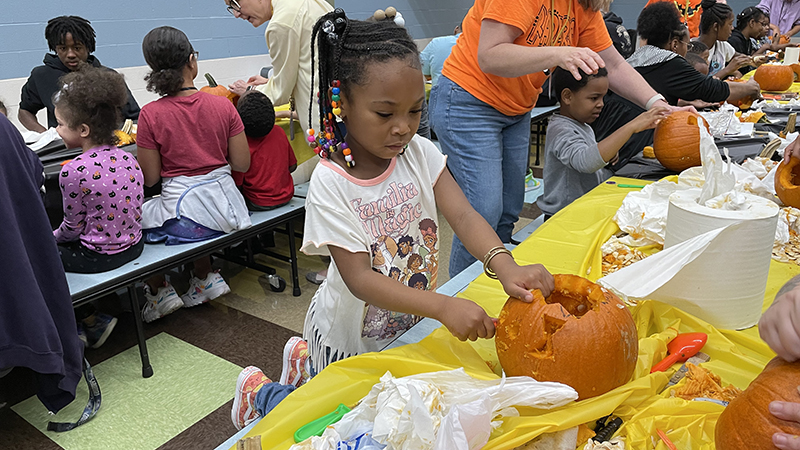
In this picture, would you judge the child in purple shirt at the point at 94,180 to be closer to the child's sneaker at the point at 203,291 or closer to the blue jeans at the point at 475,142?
the child's sneaker at the point at 203,291

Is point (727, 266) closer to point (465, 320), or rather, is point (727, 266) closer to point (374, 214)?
point (465, 320)

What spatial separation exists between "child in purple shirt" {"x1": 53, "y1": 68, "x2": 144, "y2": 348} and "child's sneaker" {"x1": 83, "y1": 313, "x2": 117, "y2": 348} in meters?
0.43

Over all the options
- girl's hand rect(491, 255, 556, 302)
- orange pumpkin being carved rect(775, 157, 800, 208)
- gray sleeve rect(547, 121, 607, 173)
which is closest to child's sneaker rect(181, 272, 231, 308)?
gray sleeve rect(547, 121, 607, 173)

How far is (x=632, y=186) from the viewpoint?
82.1 inches

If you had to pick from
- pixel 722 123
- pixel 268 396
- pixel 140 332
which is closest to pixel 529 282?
pixel 268 396

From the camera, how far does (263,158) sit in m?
3.13

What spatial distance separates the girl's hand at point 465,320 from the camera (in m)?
1.02

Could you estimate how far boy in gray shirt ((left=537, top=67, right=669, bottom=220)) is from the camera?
6.96ft

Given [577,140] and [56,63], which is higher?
[56,63]

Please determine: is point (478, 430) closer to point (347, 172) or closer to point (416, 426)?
point (416, 426)

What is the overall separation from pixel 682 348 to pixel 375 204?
730 millimetres

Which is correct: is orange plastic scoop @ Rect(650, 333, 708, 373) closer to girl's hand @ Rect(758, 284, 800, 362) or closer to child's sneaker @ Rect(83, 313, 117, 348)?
girl's hand @ Rect(758, 284, 800, 362)

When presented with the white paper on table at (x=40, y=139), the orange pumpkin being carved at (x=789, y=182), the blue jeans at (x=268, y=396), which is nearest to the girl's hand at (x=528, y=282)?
the blue jeans at (x=268, y=396)

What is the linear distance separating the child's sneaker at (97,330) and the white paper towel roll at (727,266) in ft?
8.34
